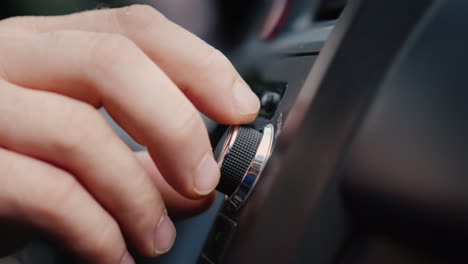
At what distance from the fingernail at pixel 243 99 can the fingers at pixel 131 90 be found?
0.05 metres

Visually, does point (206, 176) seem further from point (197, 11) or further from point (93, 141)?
point (197, 11)

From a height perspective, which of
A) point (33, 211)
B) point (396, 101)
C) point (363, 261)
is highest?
point (396, 101)

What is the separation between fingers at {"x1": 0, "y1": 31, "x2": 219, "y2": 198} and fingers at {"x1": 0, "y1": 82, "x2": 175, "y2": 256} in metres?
0.02

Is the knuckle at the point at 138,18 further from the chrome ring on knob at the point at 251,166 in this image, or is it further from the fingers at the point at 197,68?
the chrome ring on knob at the point at 251,166

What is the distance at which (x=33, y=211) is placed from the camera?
342 mm

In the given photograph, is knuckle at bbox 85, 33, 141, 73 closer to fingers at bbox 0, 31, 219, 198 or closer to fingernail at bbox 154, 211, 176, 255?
fingers at bbox 0, 31, 219, 198

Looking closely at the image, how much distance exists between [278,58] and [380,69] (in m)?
0.27

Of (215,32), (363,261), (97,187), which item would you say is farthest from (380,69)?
(215,32)

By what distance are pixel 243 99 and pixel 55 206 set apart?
19 centimetres

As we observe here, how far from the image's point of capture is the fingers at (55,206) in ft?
1.11

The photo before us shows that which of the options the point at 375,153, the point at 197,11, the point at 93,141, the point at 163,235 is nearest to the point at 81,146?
the point at 93,141

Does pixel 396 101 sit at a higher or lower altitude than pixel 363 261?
higher

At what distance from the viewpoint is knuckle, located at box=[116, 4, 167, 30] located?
15.7 inches

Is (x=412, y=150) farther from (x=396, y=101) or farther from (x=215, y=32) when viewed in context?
(x=215, y=32)
